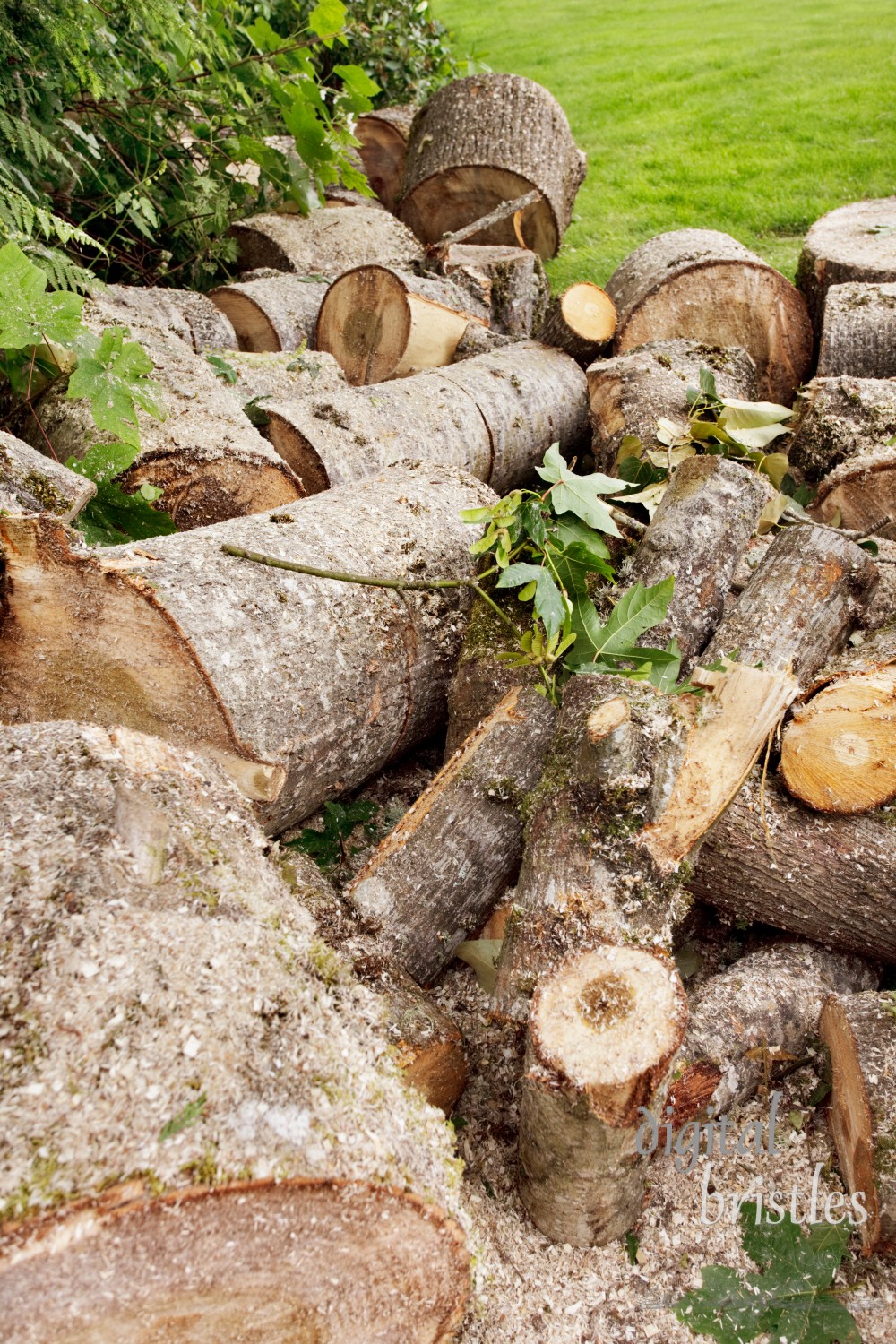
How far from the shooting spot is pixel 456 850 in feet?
6.76

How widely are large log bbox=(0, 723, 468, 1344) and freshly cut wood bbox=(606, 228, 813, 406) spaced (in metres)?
3.32

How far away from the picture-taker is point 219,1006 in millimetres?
1203

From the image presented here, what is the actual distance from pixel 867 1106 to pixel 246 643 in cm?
148

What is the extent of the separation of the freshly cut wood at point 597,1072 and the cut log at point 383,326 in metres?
3.08

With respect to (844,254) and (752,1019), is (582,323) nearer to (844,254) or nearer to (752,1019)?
(844,254)

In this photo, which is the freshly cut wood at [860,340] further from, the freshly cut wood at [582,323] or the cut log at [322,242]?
the cut log at [322,242]

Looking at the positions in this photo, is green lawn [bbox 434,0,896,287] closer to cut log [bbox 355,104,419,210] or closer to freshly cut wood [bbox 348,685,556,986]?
cut log [bbox 355,104,419,210]

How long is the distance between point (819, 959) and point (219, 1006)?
1.46 m

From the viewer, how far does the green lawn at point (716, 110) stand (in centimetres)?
646

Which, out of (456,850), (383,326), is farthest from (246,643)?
(383,326)

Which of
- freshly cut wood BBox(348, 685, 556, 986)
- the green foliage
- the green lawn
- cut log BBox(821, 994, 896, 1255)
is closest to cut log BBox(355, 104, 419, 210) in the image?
the green lawn

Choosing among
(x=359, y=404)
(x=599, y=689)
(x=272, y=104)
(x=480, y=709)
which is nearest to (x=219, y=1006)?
(x=599, y=689)

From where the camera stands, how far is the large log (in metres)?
1.00

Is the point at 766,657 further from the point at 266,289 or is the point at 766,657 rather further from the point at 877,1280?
the point at 266,289
